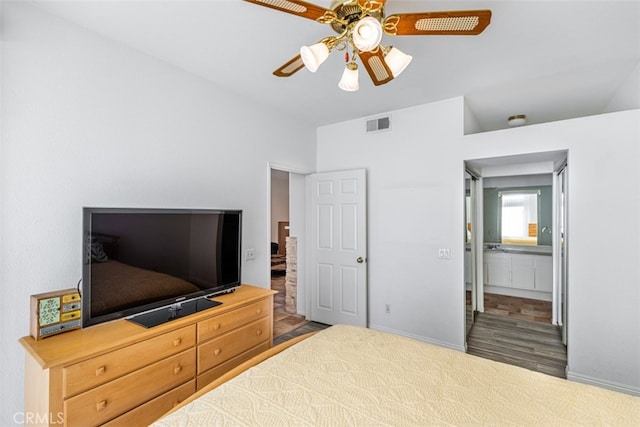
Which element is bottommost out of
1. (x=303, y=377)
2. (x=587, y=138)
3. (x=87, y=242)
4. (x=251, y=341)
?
(x=251, y=341)

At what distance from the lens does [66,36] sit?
184 centimetres

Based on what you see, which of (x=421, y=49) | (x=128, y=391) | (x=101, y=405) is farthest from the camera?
(x=421, y=49)

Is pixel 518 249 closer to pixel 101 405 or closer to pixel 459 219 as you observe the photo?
pixel 459 219

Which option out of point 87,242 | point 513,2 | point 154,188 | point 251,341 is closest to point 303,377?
point 251,341

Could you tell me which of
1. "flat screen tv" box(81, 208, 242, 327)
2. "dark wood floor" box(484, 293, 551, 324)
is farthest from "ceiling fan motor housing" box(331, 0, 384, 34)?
"dark wood floor" box(484, 293, 551, 324)

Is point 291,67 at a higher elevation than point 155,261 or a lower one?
higher

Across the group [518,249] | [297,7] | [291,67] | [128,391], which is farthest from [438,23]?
[518,249]

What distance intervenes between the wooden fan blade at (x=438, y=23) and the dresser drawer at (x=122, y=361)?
6.93 feet

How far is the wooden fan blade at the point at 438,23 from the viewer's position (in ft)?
4.16

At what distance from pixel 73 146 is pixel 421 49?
2469mm

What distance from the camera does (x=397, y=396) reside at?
127 cm

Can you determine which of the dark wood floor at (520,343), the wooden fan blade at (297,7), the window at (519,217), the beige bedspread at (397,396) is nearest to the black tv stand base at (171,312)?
the beige bedspread at (397,396)

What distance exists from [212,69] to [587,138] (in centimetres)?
326

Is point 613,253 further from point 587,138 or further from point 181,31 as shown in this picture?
point 181,31
